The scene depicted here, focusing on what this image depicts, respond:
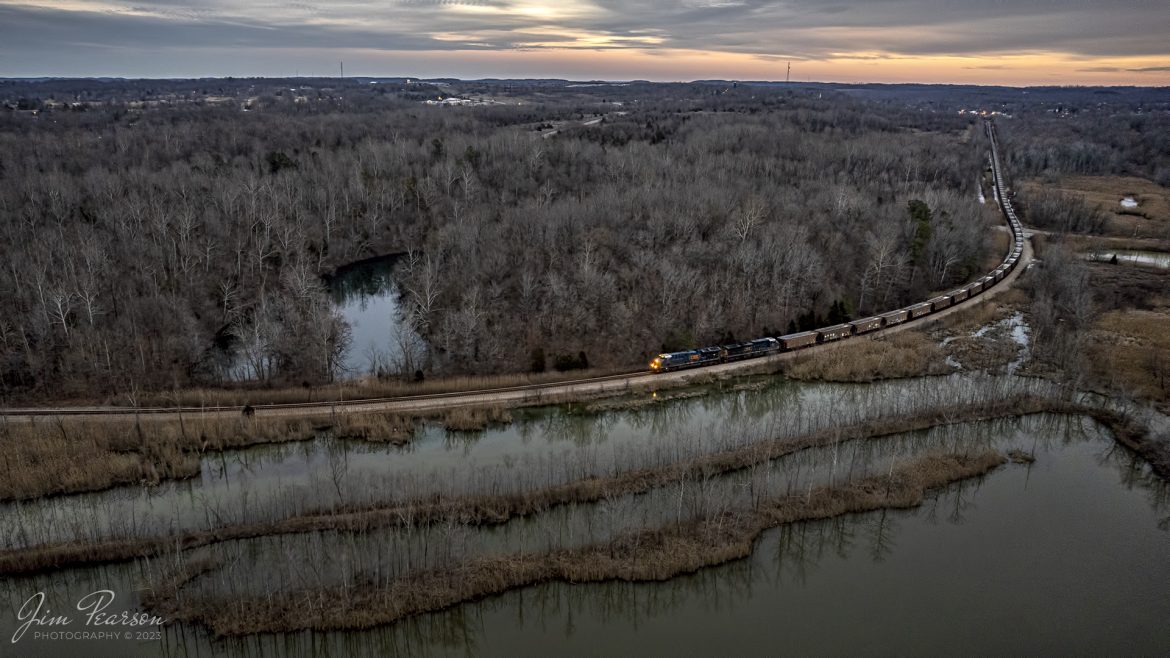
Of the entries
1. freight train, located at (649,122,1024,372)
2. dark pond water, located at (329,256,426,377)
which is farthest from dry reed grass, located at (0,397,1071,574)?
dark pond water, located at (329,256,426,377)

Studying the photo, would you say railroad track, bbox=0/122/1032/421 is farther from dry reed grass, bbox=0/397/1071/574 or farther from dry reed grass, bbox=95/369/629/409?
dry reed grass, bbox=0/397/1071/574

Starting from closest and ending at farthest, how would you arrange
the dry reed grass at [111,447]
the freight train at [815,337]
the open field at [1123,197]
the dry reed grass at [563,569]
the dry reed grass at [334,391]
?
1. the dry reed grass at [563,569]
2. the dry reed grass at [111,447]
3. the dry reed grass at [334,391]
4. the freight train at [815,337]
5. the open field at [1123,197]

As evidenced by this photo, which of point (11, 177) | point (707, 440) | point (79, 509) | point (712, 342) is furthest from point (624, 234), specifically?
point (11, 177)

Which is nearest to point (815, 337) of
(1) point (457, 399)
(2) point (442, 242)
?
(1) point (457, 399)

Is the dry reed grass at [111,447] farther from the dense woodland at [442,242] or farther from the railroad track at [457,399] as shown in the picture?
the dense woodland at [442,242]

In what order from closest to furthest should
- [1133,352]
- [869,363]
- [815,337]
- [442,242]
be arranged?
[869,363] < [1133,352] < [815,337] < [442,242]

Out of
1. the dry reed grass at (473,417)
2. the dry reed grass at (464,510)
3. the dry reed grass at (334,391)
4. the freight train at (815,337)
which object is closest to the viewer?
the dry reed grass at (464,510)

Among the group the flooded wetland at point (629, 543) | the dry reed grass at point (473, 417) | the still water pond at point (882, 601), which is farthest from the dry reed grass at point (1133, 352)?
the dry reed grass at point (473, 417)

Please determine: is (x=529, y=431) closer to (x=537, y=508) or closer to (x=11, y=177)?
(x=537, y=508)

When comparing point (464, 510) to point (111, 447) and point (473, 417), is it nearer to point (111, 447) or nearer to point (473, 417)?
point (473, 417)
